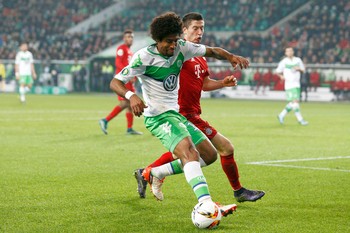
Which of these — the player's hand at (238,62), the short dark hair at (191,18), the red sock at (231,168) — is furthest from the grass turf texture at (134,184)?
the short dark hair at (191,18)

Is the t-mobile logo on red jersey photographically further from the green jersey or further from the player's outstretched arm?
the player's outstretched arm

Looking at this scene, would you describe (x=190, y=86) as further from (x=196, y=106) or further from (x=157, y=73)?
(x=157, y=73)

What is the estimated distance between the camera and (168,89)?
7859mm

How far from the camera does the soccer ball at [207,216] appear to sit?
693 centimetres

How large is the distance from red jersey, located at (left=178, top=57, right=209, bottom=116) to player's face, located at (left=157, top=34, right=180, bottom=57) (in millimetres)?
1374

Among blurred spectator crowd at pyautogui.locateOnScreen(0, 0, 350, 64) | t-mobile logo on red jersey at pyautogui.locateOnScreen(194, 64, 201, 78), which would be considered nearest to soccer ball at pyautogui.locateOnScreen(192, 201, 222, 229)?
t-mobile logo on red jersey at pyautogui.locateOnScreen(194, 64, 201, 78)

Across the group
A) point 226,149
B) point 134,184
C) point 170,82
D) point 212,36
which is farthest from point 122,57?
point 212,36

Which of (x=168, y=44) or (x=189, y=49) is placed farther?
(x=189, y=49)

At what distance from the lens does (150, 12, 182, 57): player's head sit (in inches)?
291

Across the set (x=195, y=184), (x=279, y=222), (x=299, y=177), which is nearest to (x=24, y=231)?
(x=195, y=184)

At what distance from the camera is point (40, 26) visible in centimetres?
5678

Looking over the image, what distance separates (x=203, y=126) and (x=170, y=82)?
1.13m

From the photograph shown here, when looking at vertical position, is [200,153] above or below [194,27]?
below

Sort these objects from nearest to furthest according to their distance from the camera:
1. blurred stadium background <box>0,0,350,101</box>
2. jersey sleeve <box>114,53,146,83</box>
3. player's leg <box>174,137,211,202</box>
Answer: player's leg <box>174,137,211,202</box> → jersey sleeve <box>114,53,146,83</box> → blurred stadium background <box>0,0,350,101</box>
